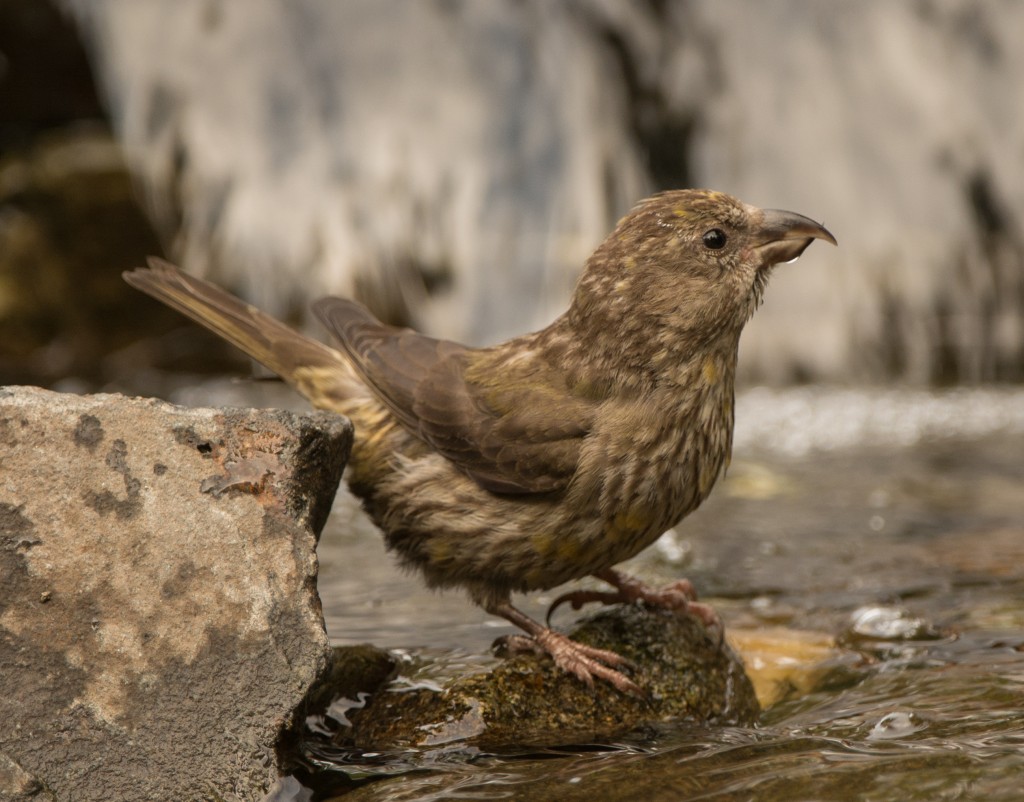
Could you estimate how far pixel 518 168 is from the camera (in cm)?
1102

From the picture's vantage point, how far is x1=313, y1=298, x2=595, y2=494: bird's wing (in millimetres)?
4551

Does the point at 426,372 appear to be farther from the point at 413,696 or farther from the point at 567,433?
the point at 413,696

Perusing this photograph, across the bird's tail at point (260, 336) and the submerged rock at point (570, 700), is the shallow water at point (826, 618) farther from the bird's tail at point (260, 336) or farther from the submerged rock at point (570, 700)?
the bird's tail at point (260, 336)

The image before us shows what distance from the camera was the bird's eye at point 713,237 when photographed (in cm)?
452

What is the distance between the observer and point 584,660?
4.30m

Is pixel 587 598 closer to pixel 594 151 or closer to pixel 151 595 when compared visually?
pixel 151 595

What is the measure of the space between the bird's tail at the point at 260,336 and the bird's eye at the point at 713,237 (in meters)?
1.62

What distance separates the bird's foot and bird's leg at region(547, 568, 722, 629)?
1.22ft

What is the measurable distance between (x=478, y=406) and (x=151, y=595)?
1650 mm

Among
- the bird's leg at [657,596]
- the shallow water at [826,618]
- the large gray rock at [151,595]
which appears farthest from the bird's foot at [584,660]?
the large gray rock at [151,595]

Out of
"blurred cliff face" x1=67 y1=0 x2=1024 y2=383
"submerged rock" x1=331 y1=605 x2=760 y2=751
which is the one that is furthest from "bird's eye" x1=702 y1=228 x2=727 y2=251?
"blurred cliff face" x1=67 y1=0 x2=1024 y2=383

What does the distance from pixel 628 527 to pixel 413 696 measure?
91 cm

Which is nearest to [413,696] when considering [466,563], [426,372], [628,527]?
[466,563]

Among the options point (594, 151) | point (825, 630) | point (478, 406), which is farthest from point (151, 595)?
point (594, 151)
